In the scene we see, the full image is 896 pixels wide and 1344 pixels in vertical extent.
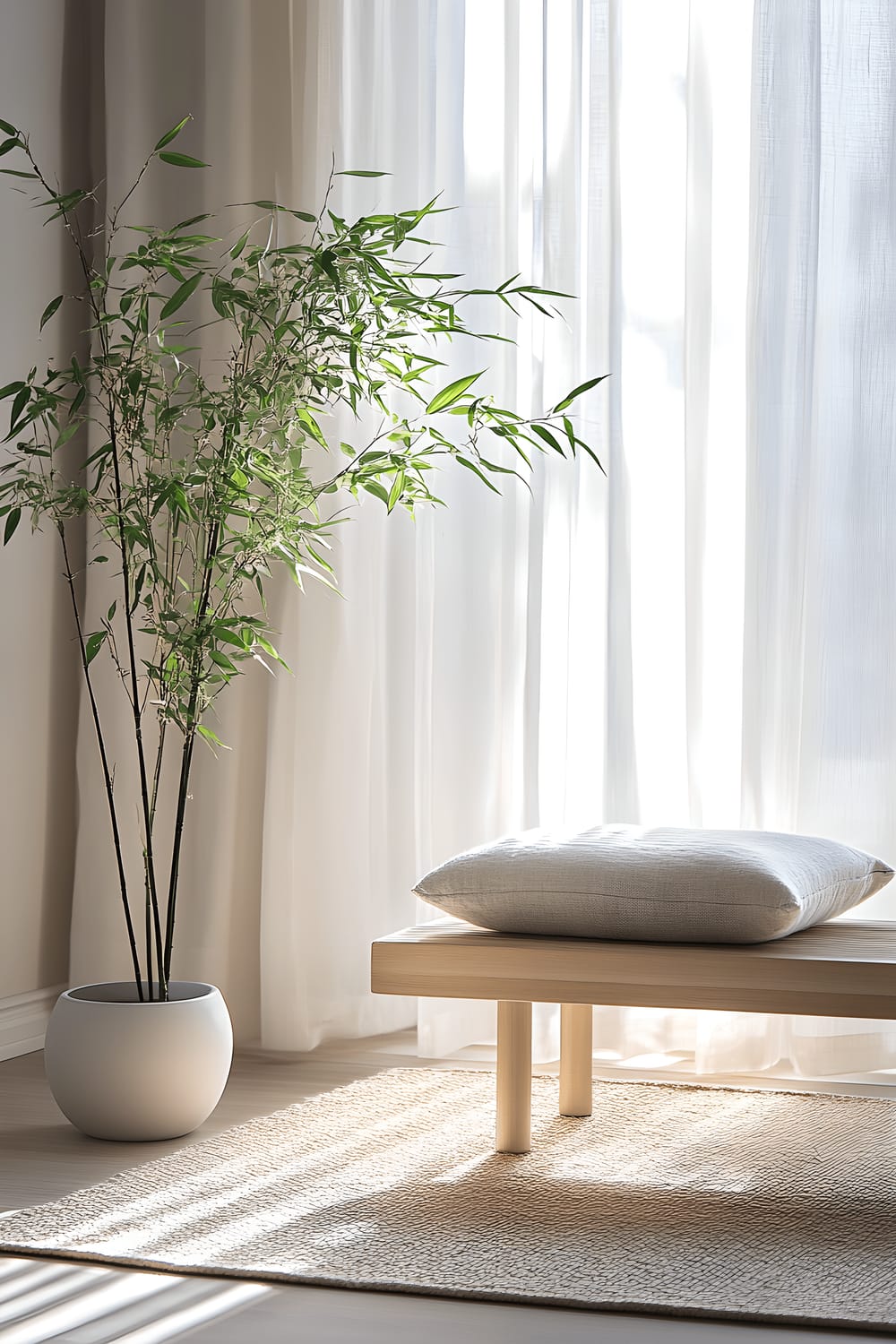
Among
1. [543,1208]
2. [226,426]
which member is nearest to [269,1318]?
[543,1208]

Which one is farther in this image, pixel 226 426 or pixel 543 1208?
pixel 226 426

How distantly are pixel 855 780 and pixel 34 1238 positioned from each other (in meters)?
1.55

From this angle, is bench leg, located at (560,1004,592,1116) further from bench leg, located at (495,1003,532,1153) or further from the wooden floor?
the wooden floor

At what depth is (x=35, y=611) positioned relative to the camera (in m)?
3.18

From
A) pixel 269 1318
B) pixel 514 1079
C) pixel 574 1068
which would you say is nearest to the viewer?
pixel 269 1318

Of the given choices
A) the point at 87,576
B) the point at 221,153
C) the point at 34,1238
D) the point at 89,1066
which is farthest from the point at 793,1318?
the point at 221,153

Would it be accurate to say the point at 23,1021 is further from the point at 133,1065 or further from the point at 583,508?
the point at 583,508

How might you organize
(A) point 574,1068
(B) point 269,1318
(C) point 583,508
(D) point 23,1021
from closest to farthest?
(B) point 269,1318 < (A) point 574,1068 < (C) point 583,508 < (D) point 23,1021

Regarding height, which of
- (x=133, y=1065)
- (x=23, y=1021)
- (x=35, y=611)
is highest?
(x=35, y=611)

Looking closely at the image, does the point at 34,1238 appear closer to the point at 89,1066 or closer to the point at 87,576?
the point at 89,1066

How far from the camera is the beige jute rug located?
1.82 metres

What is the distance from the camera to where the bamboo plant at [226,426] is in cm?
246

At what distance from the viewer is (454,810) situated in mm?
3037

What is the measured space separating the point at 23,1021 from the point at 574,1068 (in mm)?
1165
